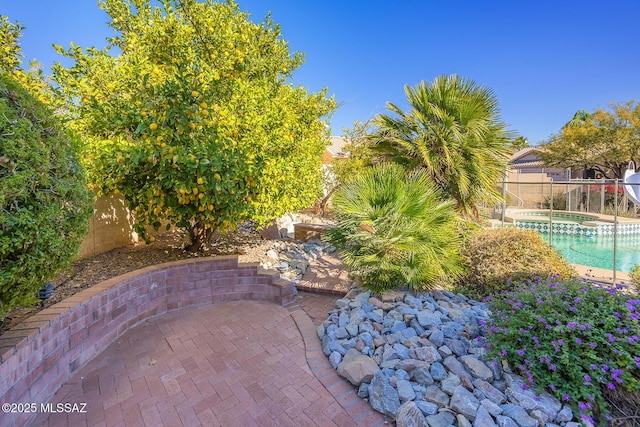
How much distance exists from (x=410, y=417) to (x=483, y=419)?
1.76 ft

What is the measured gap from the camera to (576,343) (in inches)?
93.7

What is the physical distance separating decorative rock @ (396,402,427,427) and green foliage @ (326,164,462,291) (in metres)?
1.93

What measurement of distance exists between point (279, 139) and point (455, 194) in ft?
13.5

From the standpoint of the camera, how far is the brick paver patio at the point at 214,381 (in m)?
2.48

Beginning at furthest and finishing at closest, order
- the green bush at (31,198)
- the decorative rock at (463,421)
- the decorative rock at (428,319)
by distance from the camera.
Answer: the decorative rock at (428,319) → the decorative rock at (463,421) → the green bush at (31,198)

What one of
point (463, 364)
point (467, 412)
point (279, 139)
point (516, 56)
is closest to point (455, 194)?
point (279, 139)

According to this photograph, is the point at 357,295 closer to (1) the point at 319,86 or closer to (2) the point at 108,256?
(2) the point at 108,256

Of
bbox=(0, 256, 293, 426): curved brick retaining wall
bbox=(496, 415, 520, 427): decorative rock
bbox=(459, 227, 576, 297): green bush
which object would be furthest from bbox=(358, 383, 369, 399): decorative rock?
bbox=(459, 227, 576, 297): green bush

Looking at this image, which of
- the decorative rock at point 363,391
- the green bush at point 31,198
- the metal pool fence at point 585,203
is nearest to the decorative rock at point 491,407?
the decorative rock at point 363,391

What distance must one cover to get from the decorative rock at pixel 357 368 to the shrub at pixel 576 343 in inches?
45.6

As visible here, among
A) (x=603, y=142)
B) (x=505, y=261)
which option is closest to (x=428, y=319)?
(x=505, y=261)

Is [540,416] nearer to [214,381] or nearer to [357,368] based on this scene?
[357,368]

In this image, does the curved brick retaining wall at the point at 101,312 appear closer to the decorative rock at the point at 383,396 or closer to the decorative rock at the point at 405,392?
the decorative rock at the point at 383,396

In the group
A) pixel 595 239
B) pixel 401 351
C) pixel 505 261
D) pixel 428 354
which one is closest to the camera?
pixel 428 354
